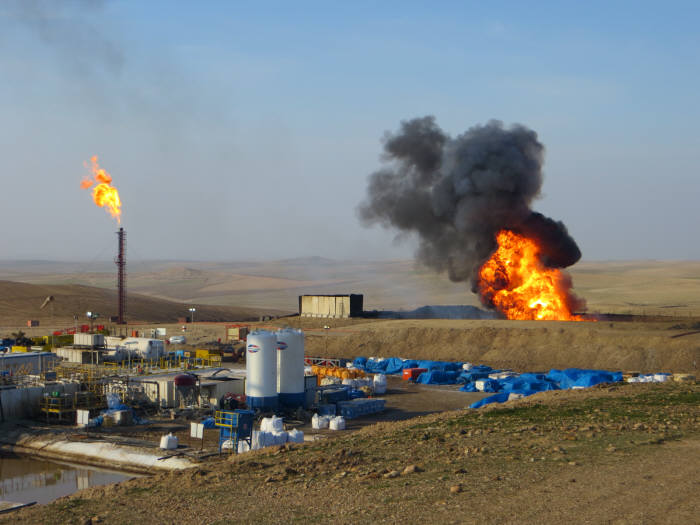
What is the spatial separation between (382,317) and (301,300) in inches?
348

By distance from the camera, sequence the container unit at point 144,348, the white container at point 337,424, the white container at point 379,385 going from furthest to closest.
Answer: the container unit at point 144,348 < the white container at point 379,385 < the white container at point 337,424

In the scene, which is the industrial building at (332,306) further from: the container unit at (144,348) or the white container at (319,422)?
the white container at (319,422)

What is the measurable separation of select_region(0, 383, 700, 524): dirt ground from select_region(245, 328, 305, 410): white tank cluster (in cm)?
1033

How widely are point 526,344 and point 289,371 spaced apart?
25.6 m

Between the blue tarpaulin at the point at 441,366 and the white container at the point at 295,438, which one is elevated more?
the white container at the point at 295,438

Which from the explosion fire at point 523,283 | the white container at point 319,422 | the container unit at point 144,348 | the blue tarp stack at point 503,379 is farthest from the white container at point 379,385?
the explosion fire at point 523,283

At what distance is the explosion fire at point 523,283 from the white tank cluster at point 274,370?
3638cm

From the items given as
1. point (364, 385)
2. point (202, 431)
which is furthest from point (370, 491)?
point (364, 385)

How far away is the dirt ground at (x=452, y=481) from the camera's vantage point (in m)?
13.2

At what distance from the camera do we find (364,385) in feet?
135

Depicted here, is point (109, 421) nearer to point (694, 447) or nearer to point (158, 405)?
point (158, 405)

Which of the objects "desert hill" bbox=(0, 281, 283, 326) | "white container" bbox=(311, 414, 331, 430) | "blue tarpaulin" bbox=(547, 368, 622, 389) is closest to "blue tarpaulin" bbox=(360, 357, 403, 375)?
"blue tarpaulin" bbox=(547, 368, 622, 389)

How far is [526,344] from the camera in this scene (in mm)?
53500

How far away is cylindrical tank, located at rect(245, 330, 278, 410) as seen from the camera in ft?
105
